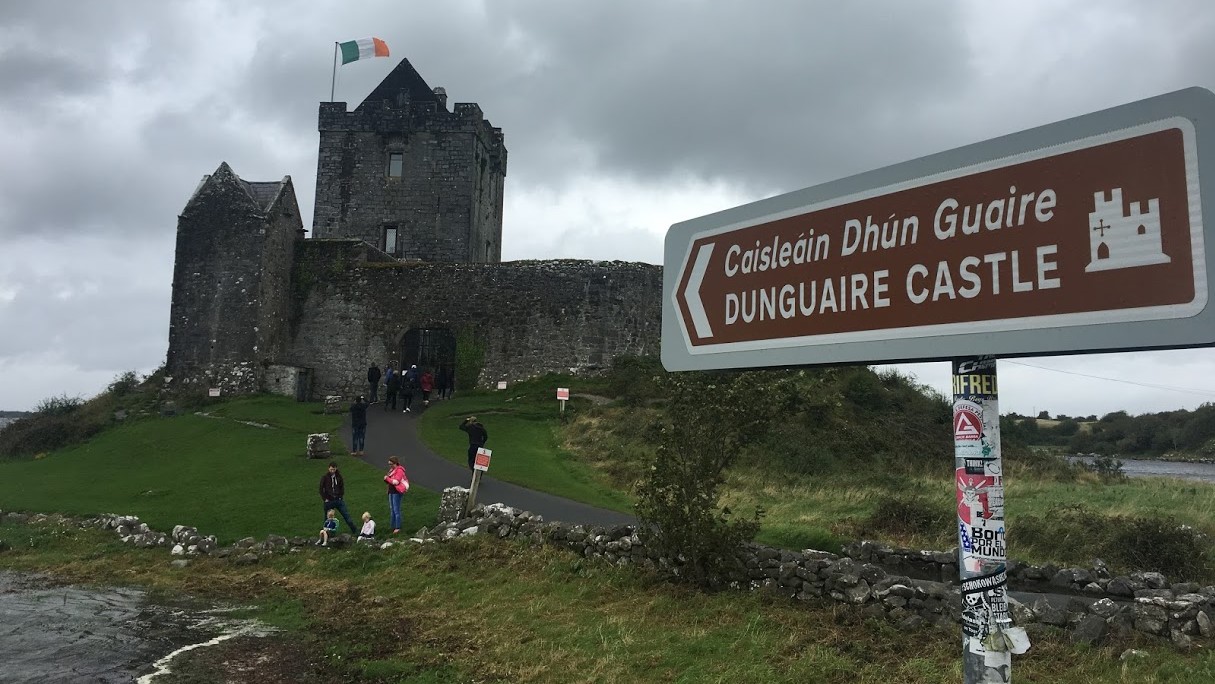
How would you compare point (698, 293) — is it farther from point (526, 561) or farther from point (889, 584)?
point (526, 561)

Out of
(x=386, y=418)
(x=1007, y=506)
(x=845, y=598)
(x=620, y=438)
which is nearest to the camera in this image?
(x=845, y=598)

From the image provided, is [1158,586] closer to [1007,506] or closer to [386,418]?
[1007,506]

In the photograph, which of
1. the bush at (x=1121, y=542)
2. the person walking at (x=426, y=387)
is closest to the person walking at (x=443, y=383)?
the person walking at (x=426, y=387)

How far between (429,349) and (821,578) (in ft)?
92.6

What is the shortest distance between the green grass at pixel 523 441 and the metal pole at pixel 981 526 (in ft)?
40.7

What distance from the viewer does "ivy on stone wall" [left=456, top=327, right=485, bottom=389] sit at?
1161 inches

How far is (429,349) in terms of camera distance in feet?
113

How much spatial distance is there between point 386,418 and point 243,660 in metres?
17.6

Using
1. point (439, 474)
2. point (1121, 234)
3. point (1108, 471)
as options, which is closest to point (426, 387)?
point (439, 474)

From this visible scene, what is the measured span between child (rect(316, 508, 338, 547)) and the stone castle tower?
26.7m

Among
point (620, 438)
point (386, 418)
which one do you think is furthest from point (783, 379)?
point (386, 418)

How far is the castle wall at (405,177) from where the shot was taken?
124 feet

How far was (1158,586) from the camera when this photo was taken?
926 centimetres

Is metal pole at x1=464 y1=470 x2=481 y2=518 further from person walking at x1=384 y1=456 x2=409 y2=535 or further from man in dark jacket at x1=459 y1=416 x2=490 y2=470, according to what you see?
man in dark jacket at x1=459 y1=416 x2=490 y2=470
